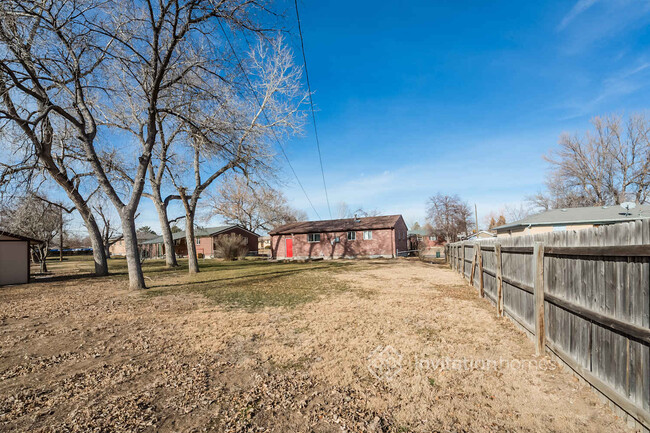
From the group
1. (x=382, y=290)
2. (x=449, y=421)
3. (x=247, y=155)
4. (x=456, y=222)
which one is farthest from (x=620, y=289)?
(x=456, y=222)

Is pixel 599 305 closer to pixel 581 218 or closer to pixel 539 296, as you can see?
pixel 539 296

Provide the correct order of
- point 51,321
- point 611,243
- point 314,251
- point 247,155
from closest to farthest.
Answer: point 611,243
point 51,321
point 247,155
point 314,251

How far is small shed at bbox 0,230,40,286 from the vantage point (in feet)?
42.1

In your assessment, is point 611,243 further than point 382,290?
No

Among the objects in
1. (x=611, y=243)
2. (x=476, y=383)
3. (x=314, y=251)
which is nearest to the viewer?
(x=611, y=243)

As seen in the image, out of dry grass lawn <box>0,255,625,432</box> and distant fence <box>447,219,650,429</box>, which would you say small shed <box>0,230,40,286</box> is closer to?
dry grass lawn <box>0,255,625,432</box>

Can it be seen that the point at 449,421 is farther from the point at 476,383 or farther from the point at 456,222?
the point at 456,222

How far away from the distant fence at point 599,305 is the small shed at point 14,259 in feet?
60.6

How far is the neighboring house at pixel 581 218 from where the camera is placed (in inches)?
848

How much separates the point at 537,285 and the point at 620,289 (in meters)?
1.68

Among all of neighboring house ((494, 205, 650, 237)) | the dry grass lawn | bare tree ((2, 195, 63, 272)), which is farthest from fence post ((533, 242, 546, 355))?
bare tree ((2, 195, 63, 272))

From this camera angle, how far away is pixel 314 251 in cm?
3045

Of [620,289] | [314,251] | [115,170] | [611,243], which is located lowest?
[314,251]

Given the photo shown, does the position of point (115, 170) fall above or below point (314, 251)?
above
